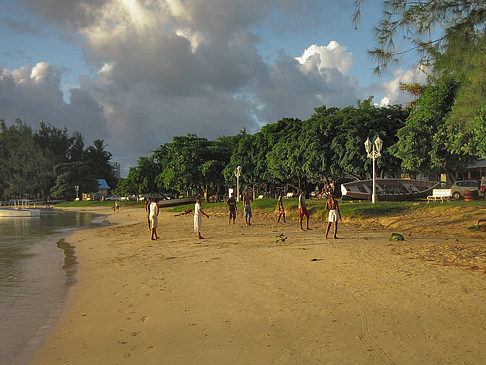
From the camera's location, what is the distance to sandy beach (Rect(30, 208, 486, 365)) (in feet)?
14.2

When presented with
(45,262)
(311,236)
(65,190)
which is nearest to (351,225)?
(311,236)

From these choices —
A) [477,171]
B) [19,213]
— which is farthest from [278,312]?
[19,213]

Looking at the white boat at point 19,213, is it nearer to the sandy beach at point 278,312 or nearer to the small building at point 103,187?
the small building at point 103,187

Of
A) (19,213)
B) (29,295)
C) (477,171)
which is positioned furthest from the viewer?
(19,213)

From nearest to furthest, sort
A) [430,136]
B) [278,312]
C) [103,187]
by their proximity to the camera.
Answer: [278,312], [430,136], [103,187]

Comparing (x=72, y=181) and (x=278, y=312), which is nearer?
(x=278, y=312)

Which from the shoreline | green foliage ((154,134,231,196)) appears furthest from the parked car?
the shoreline

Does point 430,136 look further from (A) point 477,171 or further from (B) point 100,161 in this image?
(B) point 100,161

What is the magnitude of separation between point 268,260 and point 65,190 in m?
77.3

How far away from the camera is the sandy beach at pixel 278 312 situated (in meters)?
4.34

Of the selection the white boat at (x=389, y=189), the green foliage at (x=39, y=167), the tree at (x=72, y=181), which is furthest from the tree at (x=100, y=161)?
the white boat at (x=389, y=189)

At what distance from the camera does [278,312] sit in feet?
18.5

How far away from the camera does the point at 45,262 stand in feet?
38.7

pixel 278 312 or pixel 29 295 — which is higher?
pixel 278 312
